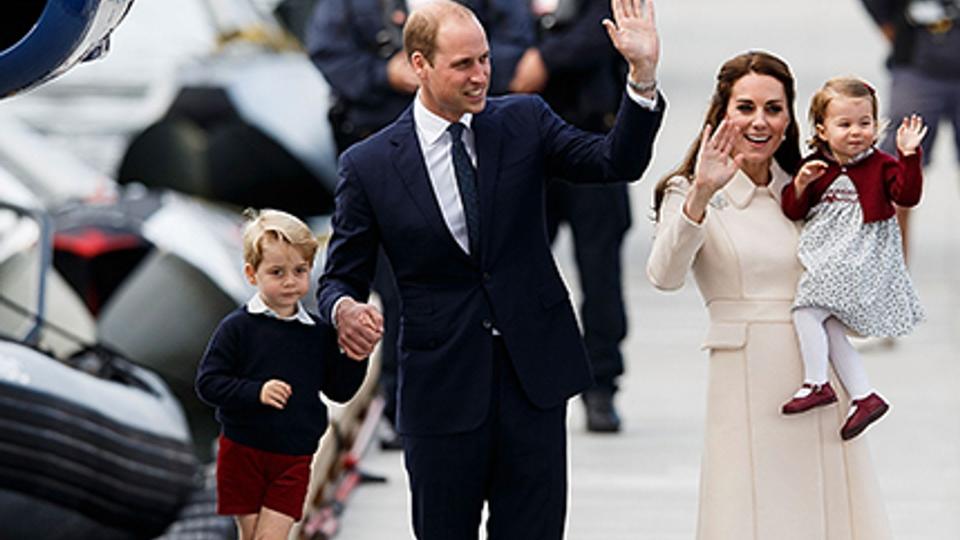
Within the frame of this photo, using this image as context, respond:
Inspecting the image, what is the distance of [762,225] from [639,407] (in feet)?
15.0

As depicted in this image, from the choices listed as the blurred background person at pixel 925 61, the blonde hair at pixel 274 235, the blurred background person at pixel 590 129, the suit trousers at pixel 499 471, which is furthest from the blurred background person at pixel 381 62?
the blonde hair at pixel 274 235

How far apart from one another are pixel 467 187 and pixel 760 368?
747 millimetres

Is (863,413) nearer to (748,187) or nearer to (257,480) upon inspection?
(748,187)

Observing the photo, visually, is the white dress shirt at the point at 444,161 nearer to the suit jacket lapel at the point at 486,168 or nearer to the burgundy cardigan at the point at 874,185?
the suit jacket lapel at the point at 486,168

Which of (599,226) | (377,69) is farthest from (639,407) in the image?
(377,69)

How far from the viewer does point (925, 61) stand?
10742 millimetres

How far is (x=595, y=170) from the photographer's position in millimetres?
5656

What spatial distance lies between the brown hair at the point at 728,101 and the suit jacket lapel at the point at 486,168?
37cm

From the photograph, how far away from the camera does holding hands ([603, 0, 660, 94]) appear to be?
5398mm

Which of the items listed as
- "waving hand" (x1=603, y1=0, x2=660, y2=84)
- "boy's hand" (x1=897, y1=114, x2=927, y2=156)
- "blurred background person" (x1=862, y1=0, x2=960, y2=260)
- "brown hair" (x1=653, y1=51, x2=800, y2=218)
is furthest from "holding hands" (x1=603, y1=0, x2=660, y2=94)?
"blurred background person" (x1=862, y1=0, x2=960, y2=260)

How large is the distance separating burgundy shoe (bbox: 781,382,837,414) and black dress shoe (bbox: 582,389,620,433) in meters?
3.56

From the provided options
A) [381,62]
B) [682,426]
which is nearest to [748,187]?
[381,62]

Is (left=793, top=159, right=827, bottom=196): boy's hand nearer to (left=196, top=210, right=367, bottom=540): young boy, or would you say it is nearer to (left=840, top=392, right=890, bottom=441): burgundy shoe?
(left=840, top=392, right=890, bottom=441): burgundy shoe

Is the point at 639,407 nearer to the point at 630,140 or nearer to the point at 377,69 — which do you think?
the point at 377,69
